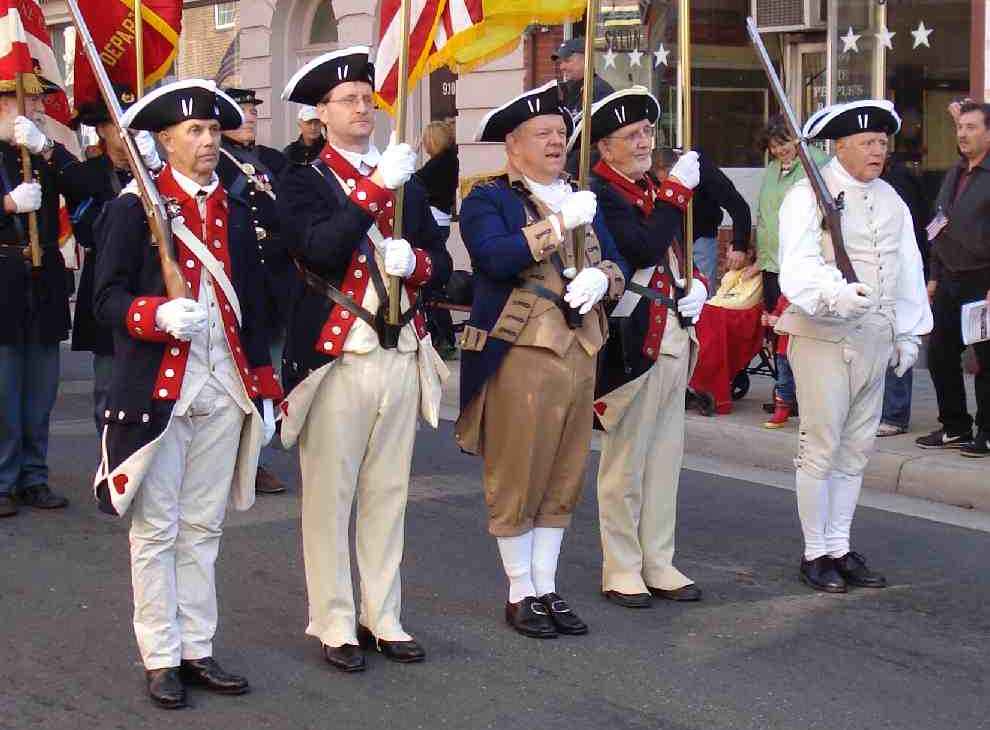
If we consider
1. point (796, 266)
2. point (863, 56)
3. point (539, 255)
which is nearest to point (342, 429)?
point (539, 255)

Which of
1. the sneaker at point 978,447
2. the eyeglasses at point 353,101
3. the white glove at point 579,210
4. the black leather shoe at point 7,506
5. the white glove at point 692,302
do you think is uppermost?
the eyeglasses at point 353,101

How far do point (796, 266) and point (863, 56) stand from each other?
8.80 m

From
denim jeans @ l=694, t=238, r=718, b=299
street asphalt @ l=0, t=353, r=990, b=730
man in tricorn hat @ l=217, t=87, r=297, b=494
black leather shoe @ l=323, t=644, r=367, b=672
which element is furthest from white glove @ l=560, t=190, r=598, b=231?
denim jeans @ l=694, t=238, r=718, b=299

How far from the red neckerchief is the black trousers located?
3.69 metres

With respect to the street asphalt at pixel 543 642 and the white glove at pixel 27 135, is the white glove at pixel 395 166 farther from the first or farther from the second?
the white glove at pixel 27 135

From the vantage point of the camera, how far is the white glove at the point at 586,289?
5.84m

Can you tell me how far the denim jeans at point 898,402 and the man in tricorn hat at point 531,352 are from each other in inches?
167

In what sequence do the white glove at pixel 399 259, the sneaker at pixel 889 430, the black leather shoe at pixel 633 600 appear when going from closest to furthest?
1. the white glove at pixel 399 259
2. the black leather shoe at pixel 633 600
3. the sneaker at pixel 889 430

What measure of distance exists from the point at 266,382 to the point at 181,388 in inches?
12.7

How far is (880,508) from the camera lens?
8539 mm

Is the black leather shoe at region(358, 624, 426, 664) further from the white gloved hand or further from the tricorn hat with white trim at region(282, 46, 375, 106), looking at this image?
the white gloved hand

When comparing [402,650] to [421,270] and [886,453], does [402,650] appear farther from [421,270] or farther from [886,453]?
[886,453]

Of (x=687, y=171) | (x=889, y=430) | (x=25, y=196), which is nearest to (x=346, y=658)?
(x=687, y=171)

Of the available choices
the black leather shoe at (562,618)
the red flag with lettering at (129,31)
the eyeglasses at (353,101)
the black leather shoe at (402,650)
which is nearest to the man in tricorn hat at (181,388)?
the eyeglasses at (353,101)
